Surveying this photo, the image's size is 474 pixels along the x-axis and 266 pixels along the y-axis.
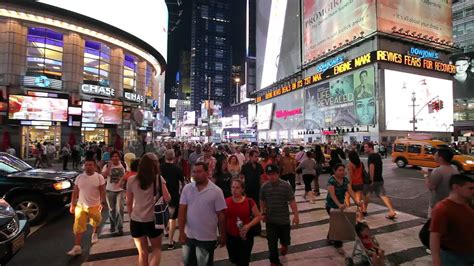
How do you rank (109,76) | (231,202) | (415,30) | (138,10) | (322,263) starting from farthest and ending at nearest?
(415,30) → (138,10) → (109,76) → (322,263) → (231,202)

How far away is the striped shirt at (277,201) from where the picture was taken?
14.6 ft

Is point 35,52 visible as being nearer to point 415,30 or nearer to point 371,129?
point 371,129

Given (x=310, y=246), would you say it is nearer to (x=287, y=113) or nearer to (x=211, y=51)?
(x=287, y=113)

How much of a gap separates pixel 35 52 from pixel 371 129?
39991 millimetres

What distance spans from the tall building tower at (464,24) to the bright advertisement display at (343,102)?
115 feet

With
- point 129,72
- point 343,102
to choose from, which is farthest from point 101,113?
point 343,102

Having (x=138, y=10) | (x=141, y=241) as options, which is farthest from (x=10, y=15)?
(x=141, y=241)

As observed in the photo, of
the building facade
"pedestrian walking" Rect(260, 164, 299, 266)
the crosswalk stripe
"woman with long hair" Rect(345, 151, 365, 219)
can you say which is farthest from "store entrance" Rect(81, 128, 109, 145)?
"pedestrian walking" Rect(260, 164, 299, 266)

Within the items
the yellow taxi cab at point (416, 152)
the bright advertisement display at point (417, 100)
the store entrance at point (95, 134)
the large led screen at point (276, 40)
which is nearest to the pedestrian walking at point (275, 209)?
the yellow taxi cab at point (416, 152)

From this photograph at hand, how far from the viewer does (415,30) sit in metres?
44.2

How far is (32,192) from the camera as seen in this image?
7207 millimetres

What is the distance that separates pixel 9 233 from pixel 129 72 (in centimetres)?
3540

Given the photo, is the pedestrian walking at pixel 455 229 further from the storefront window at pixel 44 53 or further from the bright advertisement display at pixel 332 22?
the bright advertisement display at pixel 332 22

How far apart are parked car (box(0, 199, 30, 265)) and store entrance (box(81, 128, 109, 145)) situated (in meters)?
27.2
